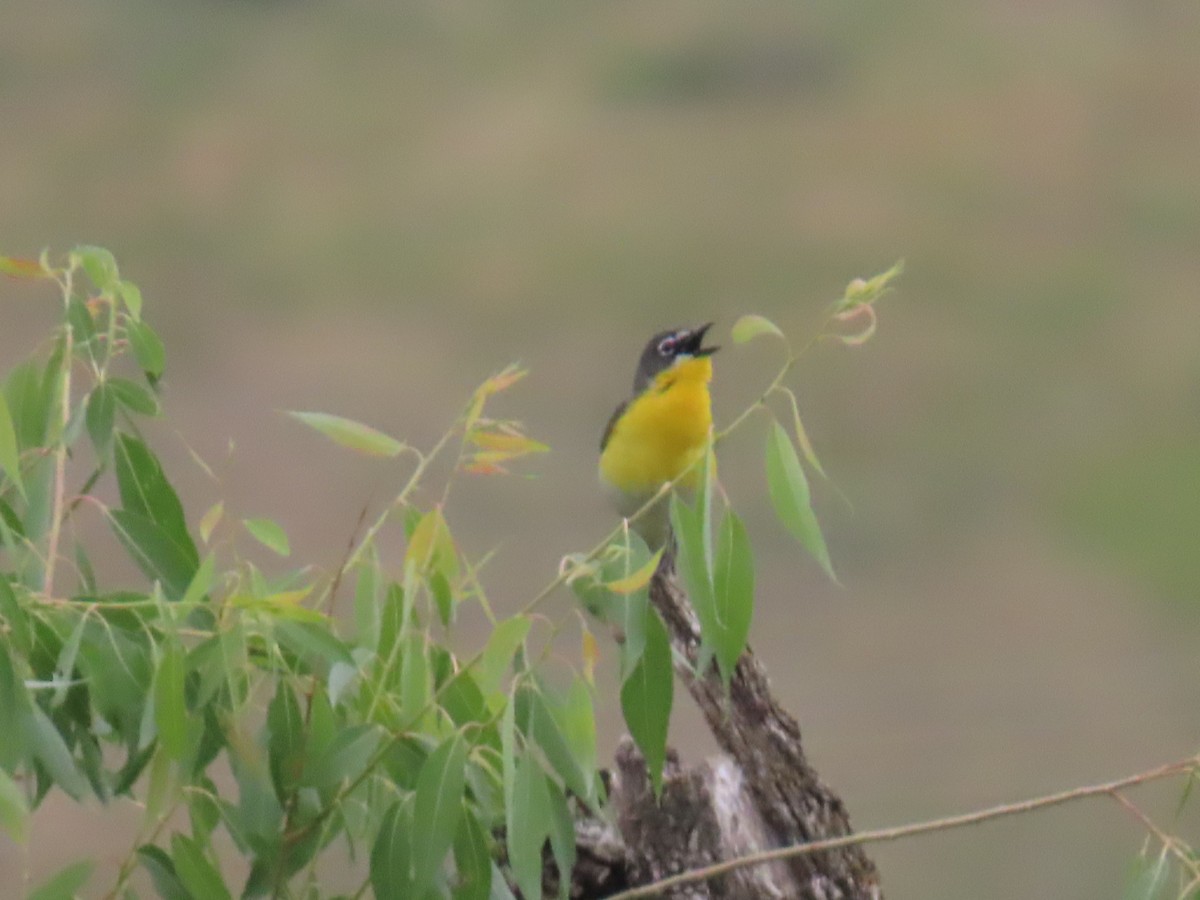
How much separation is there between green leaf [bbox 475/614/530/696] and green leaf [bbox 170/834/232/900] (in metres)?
0.25

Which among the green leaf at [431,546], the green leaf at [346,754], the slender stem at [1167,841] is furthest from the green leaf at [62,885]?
the slender stem at [1167,841]

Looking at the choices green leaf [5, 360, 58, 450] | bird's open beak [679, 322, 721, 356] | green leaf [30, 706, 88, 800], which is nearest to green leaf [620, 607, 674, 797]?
green leaf [30, 706, 88, 800]

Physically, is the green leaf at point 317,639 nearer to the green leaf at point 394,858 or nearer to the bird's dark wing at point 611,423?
the green leaf at point 394,858

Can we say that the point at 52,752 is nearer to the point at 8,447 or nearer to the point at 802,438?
the point at 8,447

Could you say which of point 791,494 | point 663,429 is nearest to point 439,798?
point 791,494

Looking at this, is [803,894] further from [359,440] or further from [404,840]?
[359,440]

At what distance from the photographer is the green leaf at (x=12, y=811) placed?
1157mm

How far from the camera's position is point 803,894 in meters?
1.73

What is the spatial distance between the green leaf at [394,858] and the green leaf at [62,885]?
179 millimetres

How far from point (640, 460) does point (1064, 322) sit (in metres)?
5.64

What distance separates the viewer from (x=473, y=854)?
128 centimetres

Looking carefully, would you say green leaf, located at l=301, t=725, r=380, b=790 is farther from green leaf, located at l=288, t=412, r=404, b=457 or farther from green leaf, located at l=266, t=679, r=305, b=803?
green leaf, located at l=288, t=412, r=404, b=457

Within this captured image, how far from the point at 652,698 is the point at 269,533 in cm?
27

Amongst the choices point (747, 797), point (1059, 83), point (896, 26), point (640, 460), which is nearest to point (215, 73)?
point (896, 26)
